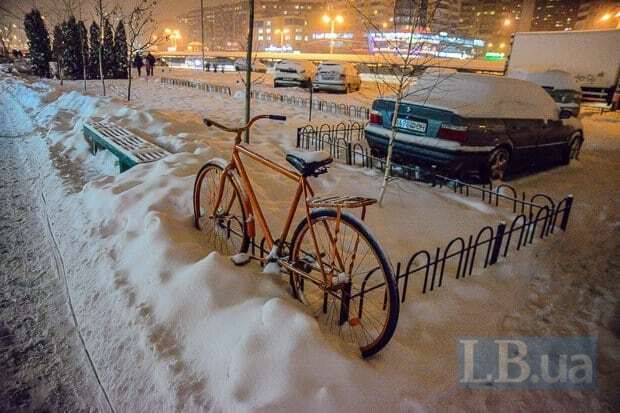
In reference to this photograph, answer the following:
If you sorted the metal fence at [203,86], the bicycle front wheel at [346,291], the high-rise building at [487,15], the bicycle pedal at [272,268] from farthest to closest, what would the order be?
the high-rise building at [487,15] → the metal fence at [203,86] → the bicycle pedal at [272,268] → the bicycle front wheel at [346,291]

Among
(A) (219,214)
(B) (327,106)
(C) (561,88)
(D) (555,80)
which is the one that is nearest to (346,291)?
(A) (219,214)

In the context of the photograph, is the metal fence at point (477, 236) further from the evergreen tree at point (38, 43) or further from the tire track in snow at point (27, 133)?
the evergreen tree at point (38, 43)

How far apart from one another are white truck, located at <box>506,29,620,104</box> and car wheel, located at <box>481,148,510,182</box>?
12415mm

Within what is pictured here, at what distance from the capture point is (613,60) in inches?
566

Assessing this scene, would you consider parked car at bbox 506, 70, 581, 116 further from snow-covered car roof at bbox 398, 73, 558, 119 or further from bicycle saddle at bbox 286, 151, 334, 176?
bicycle saddle at bbox 286, 151, 334, 176

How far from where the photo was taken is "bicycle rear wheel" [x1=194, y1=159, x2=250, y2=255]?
3443 millimetres

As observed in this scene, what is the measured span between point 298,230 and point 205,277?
73 cm

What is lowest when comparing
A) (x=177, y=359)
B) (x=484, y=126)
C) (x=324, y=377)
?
(x=177, y=359)

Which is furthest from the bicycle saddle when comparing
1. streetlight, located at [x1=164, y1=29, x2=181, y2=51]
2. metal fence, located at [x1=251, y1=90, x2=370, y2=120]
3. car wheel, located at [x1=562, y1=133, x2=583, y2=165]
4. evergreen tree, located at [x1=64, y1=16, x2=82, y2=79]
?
evergreen tree, located at [x1=64, y1=16, x2=82, y2=79]

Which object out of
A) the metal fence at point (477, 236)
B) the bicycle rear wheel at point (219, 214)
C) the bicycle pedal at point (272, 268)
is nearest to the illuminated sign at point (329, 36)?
the metal fence at point (477, 236)

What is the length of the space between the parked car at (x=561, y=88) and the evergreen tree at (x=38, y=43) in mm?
27544

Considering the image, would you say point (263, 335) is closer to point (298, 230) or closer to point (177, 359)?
point (177, 359)

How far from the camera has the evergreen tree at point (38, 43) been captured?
966 inches

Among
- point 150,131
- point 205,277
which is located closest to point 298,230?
point 205,277
